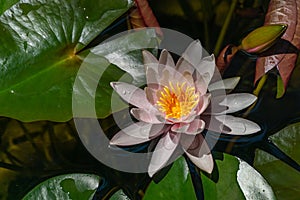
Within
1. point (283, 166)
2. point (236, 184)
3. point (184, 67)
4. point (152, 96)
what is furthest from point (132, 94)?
point (283, 166)

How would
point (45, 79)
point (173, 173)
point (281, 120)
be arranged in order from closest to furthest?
point (173, 173) → point (45, 79) → point (281, 120)

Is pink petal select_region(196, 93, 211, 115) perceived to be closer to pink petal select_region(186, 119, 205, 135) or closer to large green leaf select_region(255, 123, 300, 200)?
pink petal select_region(186, 119, 205, 135)

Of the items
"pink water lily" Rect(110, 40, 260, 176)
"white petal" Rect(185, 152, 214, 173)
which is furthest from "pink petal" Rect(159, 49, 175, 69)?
"white petal" Rect(185, 152, 214, 173)

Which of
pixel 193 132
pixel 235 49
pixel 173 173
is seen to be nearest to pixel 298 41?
pixel 235 49

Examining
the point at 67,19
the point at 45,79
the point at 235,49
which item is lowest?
the point at 235,49

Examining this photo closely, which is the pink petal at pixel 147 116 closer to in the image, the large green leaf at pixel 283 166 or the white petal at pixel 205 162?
the white petal at pixel 205 162

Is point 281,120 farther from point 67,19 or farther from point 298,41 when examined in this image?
point 67,19
